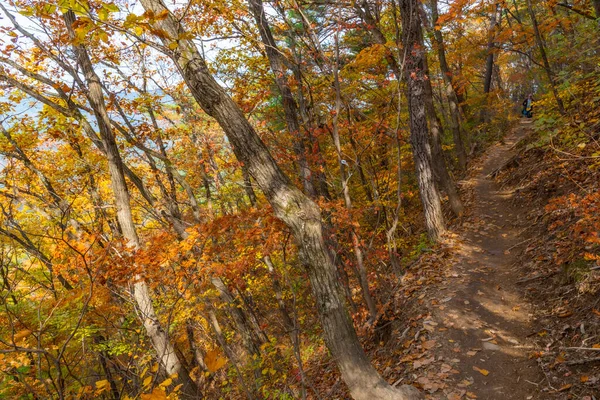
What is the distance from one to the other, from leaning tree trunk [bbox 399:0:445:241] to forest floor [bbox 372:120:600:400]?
2.13 feet

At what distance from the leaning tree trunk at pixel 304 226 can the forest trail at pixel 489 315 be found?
46.5 inches

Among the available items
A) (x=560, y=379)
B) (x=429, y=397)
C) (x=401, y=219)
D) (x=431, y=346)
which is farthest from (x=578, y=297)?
(x=401, y=219)

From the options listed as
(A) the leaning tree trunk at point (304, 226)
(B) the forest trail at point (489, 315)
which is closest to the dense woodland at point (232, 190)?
(A) the leaning tree trunk at point (304, 226)

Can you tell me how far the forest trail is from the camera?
13.3 feet

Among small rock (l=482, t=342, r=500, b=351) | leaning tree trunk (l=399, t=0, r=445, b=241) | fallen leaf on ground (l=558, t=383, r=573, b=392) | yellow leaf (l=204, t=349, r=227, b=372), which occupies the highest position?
leaning tree trunk (l=399, t=0, r=445, b=241)

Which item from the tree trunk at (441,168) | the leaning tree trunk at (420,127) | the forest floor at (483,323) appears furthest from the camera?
the tree trunk at (441,168)

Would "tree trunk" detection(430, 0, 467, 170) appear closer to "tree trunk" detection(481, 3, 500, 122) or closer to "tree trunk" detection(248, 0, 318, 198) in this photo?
"tree trunk" detection(481, 3, 500, 122)

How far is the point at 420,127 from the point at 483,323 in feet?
15.4

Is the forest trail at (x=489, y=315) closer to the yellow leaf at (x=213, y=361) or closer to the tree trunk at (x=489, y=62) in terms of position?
the yellow leaf at (x=213, y=361)

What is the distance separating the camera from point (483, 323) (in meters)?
5.07

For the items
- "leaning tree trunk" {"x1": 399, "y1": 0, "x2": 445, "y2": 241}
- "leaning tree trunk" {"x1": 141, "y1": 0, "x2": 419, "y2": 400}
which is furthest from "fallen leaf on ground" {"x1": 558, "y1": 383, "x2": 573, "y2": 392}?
"leaning tree trunk" {"x1": 399, "y1": 0, "x2": 445, "y2": 241}

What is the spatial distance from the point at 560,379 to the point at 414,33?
733cm

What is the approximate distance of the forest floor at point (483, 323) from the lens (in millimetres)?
3963

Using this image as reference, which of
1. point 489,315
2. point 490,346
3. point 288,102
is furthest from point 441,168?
point 490,346
